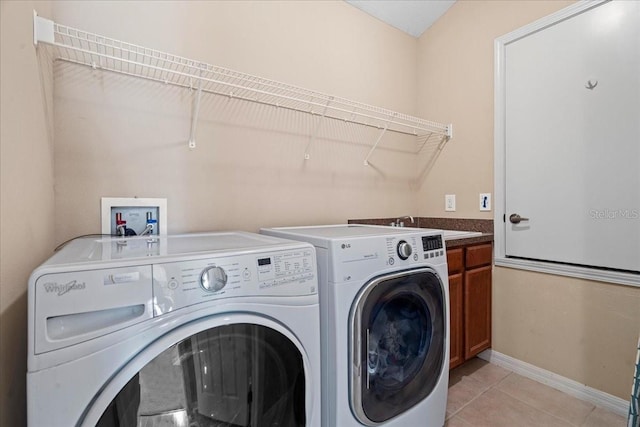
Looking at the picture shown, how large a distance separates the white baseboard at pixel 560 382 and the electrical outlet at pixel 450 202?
1050 mm

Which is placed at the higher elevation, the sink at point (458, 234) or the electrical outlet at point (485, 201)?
the electrical outlet at point (485, 201)

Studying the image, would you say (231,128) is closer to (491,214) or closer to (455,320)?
(455,320)

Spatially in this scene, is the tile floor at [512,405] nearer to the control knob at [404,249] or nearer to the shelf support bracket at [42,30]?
the control knob at [404,249]

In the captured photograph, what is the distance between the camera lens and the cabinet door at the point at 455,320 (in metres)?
1.81

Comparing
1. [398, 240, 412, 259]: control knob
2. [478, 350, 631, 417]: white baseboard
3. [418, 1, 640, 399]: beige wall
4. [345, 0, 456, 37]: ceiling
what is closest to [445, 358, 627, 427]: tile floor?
[478, 350, 631, 417]: white baseboard

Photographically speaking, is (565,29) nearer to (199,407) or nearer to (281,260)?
(281,260)

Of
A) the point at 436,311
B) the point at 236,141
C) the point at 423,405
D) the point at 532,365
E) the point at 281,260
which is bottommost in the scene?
the point at 532,365

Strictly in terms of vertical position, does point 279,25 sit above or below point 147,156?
above

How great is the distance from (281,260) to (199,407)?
451 mm

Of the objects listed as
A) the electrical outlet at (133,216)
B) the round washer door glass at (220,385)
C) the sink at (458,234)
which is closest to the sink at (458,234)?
the sink at (458,234)

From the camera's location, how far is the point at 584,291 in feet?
5.68

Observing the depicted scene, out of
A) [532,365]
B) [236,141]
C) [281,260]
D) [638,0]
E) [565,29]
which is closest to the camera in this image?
[281,260]

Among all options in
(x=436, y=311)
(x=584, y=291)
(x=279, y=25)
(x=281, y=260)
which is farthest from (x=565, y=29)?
(x=281, y=260)

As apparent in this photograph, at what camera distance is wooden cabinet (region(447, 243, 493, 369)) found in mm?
1820
